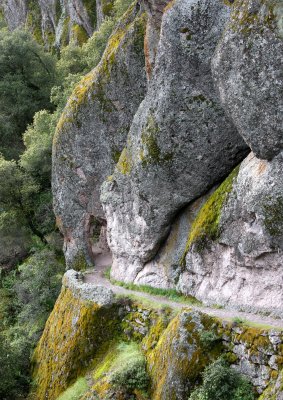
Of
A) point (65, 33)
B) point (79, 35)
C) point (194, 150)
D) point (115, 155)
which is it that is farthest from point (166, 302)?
point (65, 33)

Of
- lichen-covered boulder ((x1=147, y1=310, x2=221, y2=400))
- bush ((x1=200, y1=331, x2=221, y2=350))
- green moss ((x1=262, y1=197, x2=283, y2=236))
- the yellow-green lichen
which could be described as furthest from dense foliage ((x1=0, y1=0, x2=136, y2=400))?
the yellow-green lichen

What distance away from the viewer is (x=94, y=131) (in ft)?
84.0

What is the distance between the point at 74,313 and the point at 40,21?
5470 cm

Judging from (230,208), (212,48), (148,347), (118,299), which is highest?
(212,48)

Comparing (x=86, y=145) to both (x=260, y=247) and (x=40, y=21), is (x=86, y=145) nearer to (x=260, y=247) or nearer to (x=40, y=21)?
(x=260, y=247)

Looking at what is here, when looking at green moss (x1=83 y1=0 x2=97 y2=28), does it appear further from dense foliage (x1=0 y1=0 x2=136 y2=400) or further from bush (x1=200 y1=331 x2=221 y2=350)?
bush (x1=200 y1=331 x2=221 y2=350)

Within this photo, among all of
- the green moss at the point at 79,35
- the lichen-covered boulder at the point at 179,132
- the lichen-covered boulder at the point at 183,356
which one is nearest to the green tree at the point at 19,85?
the green moss at the point at 79,35

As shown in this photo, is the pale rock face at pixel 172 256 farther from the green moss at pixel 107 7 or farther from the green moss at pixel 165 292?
the green moss at pixel 107 7

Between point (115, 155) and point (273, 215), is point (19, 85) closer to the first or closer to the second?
point (115, 155)

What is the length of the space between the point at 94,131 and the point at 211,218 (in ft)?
35.5

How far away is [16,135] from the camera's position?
143 ft

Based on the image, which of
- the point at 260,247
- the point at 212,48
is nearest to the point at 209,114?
the point at 212,48

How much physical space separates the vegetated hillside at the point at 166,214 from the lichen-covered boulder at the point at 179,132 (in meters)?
0.05

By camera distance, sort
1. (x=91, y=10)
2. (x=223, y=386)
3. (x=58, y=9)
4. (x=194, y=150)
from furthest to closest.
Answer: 1. (x=58, y=9)
2. (x=91, y=10)
3. (x=194, y=150)
4. (x=223, y=386)
